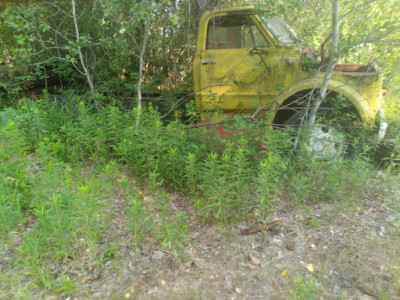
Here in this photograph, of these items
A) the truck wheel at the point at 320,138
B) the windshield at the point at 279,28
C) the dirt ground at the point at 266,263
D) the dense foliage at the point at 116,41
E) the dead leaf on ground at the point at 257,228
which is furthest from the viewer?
the dense foliage at the point at 116,41

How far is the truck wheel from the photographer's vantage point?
13.3ft

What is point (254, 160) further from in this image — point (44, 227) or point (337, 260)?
point (44, 227)

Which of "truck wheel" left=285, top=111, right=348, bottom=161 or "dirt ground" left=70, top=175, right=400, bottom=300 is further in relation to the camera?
"truck wheel" left=285, top=111, right=348, bottom=161

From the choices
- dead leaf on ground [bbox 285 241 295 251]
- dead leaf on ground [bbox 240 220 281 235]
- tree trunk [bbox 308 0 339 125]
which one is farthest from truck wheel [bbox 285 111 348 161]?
dead leaf on ground [bbox 285 241 295 251]

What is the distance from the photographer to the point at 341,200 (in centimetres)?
365

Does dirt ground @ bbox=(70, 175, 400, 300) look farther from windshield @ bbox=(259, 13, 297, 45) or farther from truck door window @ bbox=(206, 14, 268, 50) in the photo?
truck door window @ bbox=(206, 14, 268, 50)

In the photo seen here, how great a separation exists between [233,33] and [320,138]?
2.46 metres

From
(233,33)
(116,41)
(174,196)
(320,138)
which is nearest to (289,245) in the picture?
(174,196)

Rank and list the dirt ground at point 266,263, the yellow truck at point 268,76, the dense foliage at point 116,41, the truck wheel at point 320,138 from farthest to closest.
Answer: the dense foliage at point 116,41
the yellow truck at point 268,76
the truck wheel at point 320,138
the dirt ground at point 266,263

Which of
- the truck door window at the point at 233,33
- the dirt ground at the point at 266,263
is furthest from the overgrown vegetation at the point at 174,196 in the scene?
the truck door window at the point at 233,33

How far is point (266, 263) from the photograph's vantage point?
111 inches

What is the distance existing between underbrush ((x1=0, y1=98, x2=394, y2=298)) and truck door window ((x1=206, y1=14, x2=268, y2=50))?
194cm

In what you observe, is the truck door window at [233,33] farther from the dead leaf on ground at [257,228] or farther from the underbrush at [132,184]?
the dead leaf on ground at [257,228]

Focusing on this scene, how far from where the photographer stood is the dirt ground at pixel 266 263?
2.48 meters
